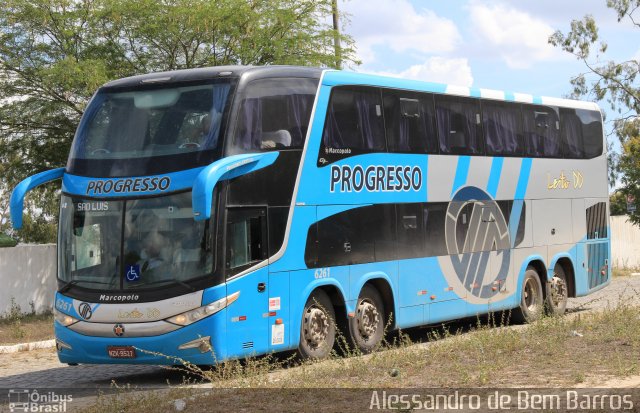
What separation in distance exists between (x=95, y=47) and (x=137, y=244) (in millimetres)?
12451

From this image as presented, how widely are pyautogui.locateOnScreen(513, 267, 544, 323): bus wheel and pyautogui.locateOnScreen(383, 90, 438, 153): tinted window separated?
4268 mm

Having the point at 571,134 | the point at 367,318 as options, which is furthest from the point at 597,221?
the point at 367,318

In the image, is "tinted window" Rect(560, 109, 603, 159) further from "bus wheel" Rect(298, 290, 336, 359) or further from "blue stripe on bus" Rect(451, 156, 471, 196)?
"bus wheel" Rect(298, 290, 336, 359)

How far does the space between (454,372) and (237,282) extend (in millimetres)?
3409

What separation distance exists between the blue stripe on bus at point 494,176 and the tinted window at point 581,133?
2.78 m

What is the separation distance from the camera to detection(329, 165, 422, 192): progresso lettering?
52.7 ft

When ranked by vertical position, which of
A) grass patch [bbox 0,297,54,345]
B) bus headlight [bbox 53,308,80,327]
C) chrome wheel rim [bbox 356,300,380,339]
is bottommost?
grass patch [bbox 0,297,54,345]

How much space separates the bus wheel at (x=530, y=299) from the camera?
20.9 metres

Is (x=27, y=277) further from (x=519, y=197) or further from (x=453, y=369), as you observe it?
(x=453, y=369)

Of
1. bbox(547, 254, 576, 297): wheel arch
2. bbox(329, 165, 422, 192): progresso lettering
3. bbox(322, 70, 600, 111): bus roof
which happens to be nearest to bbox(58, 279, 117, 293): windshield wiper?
bbox(329, 165, 422, 192): progresso lettering

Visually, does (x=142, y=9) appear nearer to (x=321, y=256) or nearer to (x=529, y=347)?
(x=321, y=256)

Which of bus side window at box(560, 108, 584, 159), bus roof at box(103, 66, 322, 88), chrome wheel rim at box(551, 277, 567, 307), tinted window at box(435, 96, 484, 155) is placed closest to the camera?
bus roof at box(103, 66, 322, 88)

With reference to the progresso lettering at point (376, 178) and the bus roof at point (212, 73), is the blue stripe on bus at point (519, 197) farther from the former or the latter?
the bus roof at point (212, 73)

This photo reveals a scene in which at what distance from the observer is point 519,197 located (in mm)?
20484
